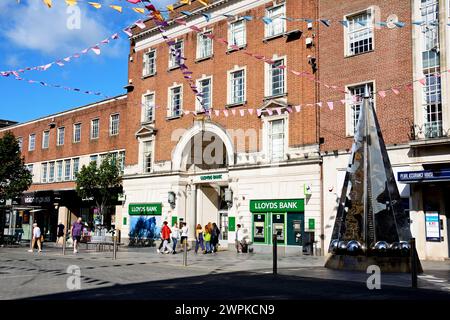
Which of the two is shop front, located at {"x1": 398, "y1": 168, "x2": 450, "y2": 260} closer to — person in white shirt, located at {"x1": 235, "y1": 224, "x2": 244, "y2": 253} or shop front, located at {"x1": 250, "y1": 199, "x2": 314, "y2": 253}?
shop front, located at {"x1": 250, "y1": 199, "x2": 314, "y2": 253}

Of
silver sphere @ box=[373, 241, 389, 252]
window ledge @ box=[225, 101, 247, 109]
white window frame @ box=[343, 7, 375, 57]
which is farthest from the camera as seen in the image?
window ledge @ box=[225, 101, 247, 109]

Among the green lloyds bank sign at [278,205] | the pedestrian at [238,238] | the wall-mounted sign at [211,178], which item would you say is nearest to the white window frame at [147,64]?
the wall-mounted sign at [211,178]

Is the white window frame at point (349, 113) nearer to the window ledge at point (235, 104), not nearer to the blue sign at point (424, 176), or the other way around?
the blue sign at point (424, 176)

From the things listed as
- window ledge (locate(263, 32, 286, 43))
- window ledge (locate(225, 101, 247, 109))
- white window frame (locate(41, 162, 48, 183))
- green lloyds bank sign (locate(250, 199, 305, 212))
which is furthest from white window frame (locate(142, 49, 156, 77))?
white window frame (locate(41, 162, 48, 183))

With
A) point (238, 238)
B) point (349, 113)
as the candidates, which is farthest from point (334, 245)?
point (238, 238)

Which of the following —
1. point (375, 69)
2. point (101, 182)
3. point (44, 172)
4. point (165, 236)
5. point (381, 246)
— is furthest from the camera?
point (44, 172)

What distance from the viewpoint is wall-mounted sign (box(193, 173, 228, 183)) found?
27.5 meters

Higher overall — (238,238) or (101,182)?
(101,182)

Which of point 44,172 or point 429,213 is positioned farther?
point 44,172

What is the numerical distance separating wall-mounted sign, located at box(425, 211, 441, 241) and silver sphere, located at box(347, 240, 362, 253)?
606cm

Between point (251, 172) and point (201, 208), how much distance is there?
16.3 ft

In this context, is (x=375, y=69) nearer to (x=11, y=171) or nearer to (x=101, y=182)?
(x=101, y=182)

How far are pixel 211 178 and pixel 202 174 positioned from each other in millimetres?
773

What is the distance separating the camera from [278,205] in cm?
2422
